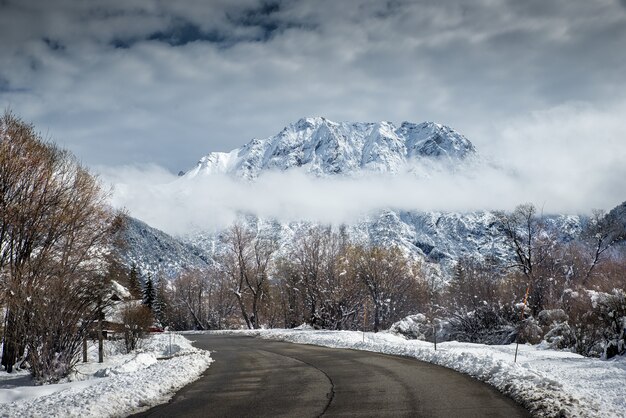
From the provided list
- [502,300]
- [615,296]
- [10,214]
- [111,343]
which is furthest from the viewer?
[502,300]

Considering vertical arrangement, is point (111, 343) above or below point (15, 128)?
below

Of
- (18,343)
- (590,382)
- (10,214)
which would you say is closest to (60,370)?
(18,343)

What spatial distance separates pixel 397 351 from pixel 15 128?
20182 millimetres

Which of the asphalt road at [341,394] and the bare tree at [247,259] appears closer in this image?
the asphalt road at [341,394]

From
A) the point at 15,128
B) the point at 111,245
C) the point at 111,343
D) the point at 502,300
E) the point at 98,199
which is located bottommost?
the point at 111,343

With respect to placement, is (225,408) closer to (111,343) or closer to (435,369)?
(435,369)

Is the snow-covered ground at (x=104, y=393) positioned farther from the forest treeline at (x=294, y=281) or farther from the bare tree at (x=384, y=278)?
the bare tree at (x=384, y=278)

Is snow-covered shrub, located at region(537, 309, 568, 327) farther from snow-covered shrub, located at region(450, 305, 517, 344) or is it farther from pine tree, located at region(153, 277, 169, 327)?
pine tree, located at region(153, 277, 169, 327)

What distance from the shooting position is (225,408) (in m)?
10.5

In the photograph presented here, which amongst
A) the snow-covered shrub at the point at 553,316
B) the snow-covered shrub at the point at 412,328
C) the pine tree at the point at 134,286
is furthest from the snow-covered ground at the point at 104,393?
the snow-covered shrub at the point at 412,328

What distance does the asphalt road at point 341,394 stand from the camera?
9.80 metres

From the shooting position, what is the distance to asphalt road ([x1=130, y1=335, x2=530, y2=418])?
9.80m

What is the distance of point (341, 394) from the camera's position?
1171 centimetres

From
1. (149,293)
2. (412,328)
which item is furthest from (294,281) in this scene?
(149,293)
